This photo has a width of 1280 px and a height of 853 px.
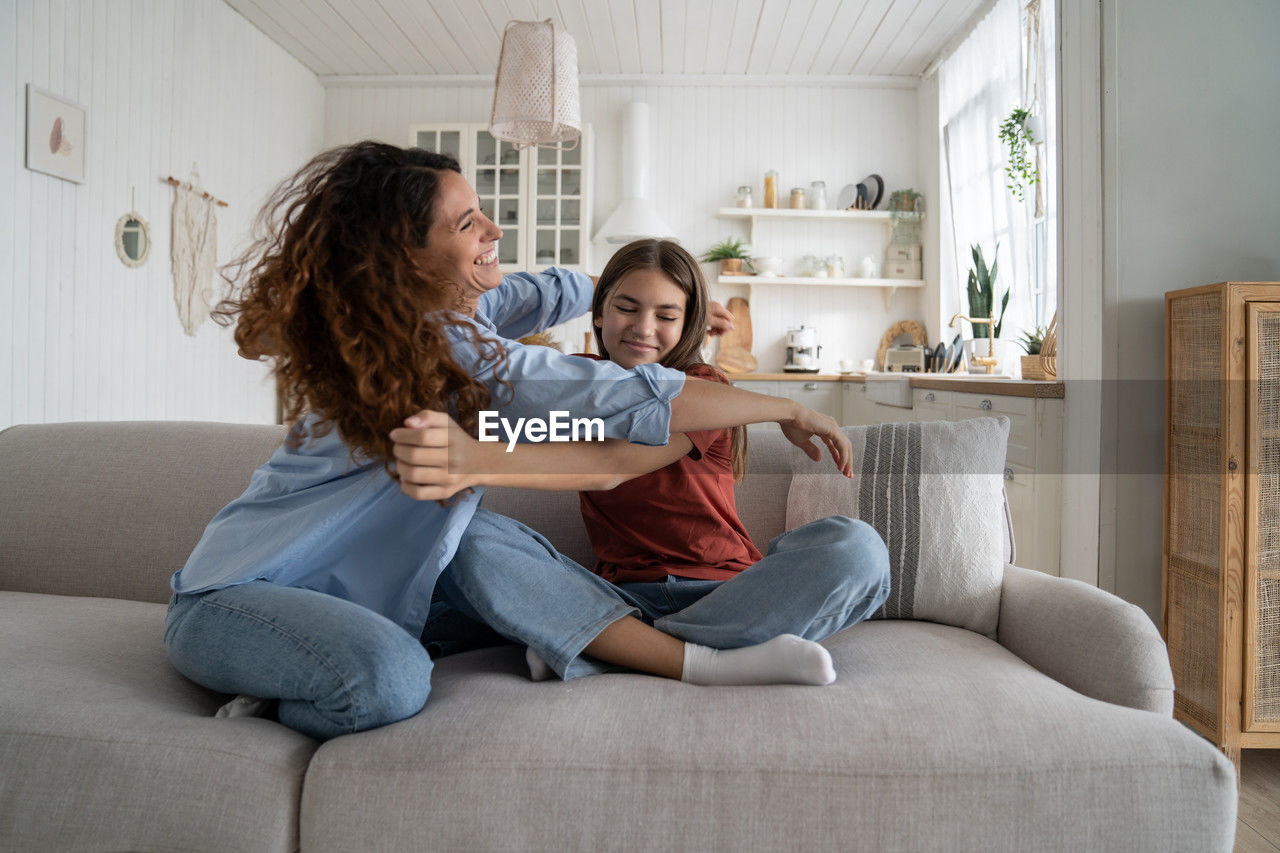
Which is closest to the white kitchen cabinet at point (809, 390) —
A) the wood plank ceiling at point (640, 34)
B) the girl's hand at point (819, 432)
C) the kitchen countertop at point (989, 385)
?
the kitchen countertop at point (989, 385)

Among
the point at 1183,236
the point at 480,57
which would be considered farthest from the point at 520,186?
the point at 1183,236

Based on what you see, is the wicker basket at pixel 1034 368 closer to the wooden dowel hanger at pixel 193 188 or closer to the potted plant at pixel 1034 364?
the potted plant at pixel 1034 364

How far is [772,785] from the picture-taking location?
1.05m

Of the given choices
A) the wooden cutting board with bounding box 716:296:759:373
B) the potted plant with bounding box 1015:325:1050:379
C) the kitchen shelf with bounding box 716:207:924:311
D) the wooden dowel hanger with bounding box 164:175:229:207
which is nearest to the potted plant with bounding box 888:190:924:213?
the kitchen shelf with bounding box 716:207:924:311

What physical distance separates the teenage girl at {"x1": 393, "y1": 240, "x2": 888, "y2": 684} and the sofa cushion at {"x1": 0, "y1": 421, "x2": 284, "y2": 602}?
70 centimetres

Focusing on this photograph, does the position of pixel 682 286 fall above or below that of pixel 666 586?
above

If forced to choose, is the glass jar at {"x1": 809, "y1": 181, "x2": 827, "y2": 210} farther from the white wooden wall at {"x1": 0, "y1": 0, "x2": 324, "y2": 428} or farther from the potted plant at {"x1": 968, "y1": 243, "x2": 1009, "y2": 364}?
the white wooden wall at {"x1": 0, "y1": 0, "x2": 324, "y2": 428}

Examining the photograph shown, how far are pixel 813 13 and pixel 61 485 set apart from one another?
4.26m

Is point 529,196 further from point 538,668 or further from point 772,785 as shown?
point 772,785

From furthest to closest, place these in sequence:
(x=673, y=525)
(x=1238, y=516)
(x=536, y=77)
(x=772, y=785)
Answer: (x=536, y=77) → (x=1238, y=516) → (x=673, y=525) → (x=772, y=785)

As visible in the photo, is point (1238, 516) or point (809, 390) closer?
point (1238, 516)

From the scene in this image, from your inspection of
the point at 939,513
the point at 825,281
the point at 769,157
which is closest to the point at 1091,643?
the point at 939,513

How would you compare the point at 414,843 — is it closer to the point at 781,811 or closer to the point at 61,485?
the point at 781,811

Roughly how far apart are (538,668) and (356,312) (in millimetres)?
547
